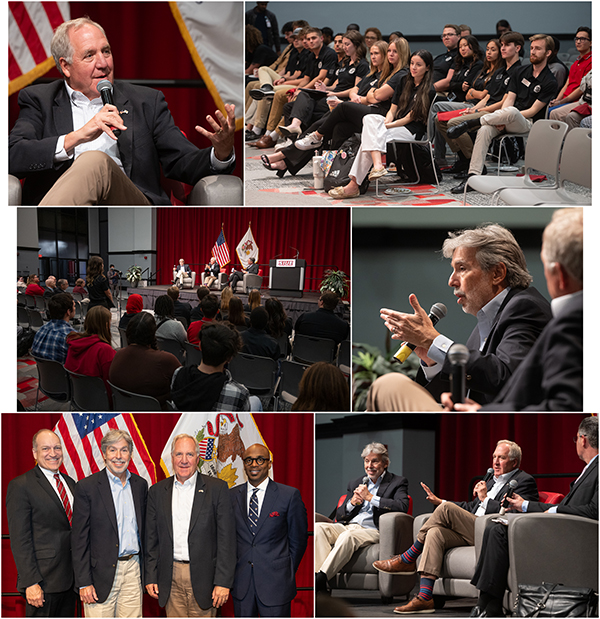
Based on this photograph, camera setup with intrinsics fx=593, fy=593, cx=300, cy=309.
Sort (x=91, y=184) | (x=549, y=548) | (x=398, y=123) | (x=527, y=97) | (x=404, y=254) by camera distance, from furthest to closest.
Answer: (x=398, y=123) → (x=527, y=97) → (x=404, y=254) → (x=91, y=184) → (x=549, y=548)

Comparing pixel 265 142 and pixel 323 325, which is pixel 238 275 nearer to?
pixel 323 325

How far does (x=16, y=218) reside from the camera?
10.4 ft

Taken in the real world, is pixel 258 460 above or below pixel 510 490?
above

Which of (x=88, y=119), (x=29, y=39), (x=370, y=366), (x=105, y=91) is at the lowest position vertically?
(x=370, y=366)

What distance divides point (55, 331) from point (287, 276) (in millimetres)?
1283

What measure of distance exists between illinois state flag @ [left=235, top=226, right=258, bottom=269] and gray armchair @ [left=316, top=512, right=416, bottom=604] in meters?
1.50

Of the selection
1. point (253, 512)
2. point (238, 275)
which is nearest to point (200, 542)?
point (253, 512)

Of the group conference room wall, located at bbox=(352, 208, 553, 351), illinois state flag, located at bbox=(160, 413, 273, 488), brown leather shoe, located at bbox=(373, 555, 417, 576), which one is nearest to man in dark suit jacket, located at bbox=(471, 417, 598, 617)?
brown leather shoe, located at bbox=(373, 555, 417, 576)

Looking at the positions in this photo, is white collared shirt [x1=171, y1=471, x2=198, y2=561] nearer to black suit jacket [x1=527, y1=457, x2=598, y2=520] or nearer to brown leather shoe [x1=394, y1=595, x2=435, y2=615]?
brown leather shoe [x1=394, y1=595, x2=435, y2=615]

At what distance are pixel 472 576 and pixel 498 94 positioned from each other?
8.68 ft

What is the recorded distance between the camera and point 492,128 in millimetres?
3348

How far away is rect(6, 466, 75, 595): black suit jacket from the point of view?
310 centimetres

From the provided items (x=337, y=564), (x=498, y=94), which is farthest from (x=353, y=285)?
(x=337, y=564)

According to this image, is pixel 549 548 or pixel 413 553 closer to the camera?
pixel 549 548
